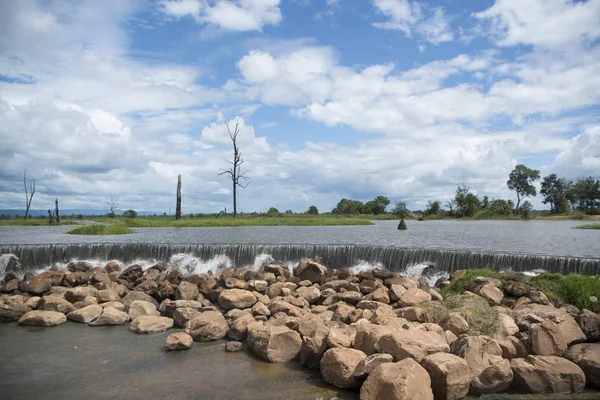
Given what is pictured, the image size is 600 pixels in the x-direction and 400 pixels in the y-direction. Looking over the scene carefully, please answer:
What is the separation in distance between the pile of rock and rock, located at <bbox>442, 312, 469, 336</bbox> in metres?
0.02

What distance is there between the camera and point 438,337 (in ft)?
25.0

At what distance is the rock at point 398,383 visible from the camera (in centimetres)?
604

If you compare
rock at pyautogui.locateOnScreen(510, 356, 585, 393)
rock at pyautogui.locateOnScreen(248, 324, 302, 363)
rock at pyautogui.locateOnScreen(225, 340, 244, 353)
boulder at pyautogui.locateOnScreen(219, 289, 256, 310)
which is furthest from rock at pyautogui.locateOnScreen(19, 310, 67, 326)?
rock at pyautogui.locateOnScreen(510, 356, 585, 393)

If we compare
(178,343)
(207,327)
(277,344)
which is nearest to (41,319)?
(178,343)

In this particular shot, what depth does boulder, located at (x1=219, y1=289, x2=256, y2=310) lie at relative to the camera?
11.5m

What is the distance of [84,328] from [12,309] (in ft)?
8.18

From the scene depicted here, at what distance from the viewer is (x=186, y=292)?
1255 centimetres

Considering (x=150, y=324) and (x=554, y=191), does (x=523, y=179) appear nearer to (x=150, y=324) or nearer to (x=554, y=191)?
(x=554, y=191)

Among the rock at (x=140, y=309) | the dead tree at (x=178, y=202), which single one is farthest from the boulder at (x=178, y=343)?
the dead tree at (x=178, y=202)

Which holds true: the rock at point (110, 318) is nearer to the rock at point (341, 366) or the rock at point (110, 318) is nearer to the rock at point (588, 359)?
the rock at point (341, 366)

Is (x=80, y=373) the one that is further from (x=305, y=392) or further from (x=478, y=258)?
(x=478, y=258)

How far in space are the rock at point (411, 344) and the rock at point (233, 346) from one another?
3.00 m

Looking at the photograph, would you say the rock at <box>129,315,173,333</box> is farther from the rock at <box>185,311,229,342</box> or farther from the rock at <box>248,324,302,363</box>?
the rock at <box>248,324,302,363</box>

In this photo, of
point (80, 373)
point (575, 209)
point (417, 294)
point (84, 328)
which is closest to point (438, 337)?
point (417, 294)
